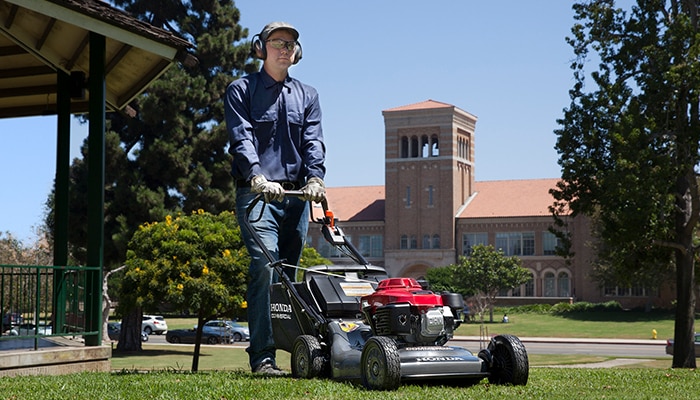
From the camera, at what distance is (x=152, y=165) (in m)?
42.4

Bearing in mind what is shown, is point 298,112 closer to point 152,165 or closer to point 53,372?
point 53,372

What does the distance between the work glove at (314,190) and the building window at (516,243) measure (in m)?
82.6

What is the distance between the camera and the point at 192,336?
54.9 m

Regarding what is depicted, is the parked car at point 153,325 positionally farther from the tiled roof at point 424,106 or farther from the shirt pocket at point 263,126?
the shirt pocket at point 263,126

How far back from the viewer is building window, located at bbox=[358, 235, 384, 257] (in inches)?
3765

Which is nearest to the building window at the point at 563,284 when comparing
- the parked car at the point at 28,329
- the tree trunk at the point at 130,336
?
the tree trunk at the point at 130,336

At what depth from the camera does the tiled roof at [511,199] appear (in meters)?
89.9

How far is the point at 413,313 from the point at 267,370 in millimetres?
1858

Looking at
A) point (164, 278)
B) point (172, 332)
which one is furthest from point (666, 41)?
point (172, 332)

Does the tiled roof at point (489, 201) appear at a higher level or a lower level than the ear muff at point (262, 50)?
higher

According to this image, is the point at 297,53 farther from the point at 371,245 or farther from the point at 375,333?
the point at 371,245

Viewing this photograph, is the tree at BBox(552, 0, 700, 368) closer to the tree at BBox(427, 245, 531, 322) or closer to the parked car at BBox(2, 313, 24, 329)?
the parked car at BBox(2, 313, 24, 329)

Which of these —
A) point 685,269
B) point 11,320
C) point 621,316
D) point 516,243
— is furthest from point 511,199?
point 11,320

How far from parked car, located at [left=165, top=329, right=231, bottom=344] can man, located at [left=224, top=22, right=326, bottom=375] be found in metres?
47.3
